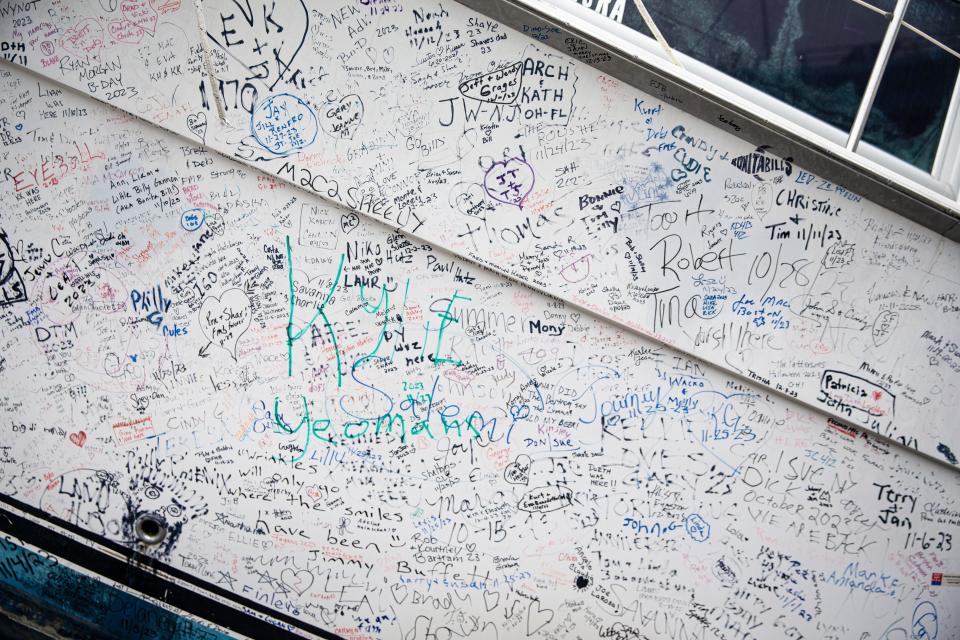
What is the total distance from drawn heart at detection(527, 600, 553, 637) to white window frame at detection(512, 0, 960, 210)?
321 centimetres

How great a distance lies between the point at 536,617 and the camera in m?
4.92

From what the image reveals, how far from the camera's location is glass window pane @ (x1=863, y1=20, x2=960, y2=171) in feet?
16.0

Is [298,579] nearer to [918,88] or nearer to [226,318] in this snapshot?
[226,318]

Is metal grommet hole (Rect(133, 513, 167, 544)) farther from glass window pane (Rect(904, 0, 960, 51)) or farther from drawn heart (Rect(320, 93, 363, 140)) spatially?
glass window pane (Rect(904, 0, 960, 51))

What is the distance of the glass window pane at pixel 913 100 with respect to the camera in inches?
192

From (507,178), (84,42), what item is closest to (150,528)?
(84,42)

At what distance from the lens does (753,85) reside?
4.76 metres

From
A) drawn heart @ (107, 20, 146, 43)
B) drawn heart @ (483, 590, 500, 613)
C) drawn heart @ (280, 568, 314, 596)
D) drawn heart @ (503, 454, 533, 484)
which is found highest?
drawn heart @ (107, 20, 146, 43)

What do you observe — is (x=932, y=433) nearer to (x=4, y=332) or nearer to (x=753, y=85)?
(x=753, y=85)

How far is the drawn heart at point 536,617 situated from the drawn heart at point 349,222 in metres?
2.53

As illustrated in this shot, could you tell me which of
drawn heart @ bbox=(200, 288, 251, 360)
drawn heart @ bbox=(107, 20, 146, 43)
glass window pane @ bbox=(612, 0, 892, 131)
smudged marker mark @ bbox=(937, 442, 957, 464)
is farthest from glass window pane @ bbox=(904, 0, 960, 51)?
drawn heart @ bbox=(107, 20, 146, 43)

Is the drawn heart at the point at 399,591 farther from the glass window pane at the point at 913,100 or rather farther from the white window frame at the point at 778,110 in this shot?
the glass window pane at the point at 913,100

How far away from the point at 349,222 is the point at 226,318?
3.02ft

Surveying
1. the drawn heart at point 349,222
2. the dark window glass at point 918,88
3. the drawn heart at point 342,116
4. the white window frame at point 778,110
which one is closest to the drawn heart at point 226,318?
the drawn heart at point 349,222
